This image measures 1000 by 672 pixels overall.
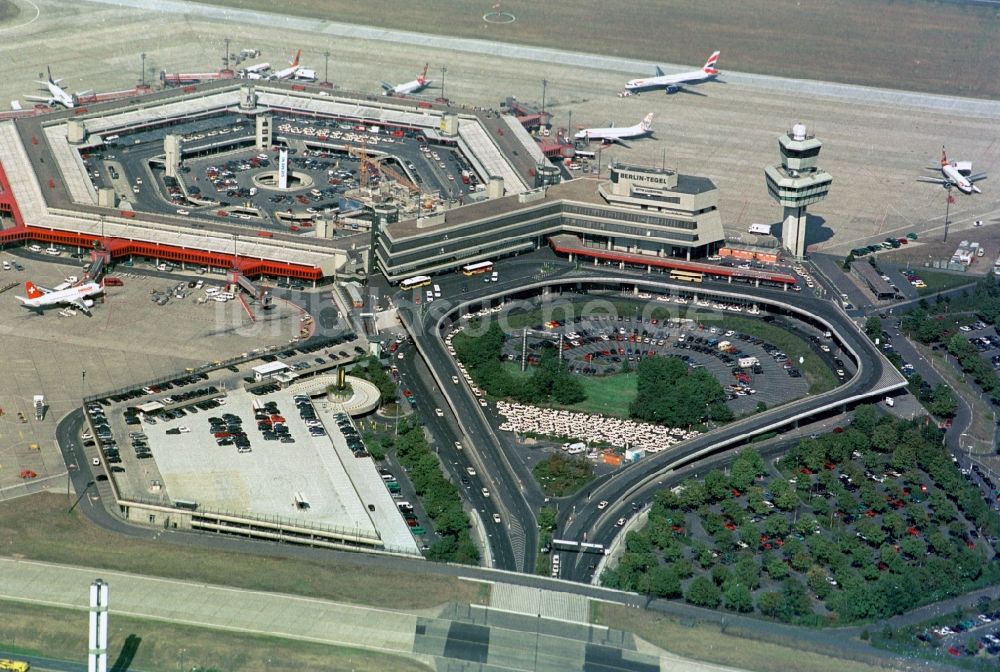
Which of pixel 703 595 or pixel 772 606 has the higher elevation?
pixel 703 595

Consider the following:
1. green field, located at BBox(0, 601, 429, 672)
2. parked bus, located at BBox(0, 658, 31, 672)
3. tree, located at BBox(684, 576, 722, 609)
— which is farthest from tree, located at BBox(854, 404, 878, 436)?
parked bus, located at BBox(0, 658, 31, 672)

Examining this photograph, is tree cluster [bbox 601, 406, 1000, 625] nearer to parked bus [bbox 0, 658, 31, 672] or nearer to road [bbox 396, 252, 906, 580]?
road [bbox 396, 252, 906, 580]

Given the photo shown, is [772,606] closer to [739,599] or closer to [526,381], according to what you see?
[739,599]

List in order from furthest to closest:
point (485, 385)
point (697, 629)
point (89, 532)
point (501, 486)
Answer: point (485, 385) → point (501, 486) → point (89, 532) → point (697, 629)

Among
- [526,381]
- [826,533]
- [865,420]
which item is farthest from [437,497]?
[865,420]

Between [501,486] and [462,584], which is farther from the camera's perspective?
[501,486]

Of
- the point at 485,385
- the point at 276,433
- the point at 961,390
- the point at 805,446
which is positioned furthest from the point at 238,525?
the point at 961,390

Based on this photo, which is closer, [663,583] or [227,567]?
[663,583]

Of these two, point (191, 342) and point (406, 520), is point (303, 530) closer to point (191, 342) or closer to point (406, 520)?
point (406, 520)
